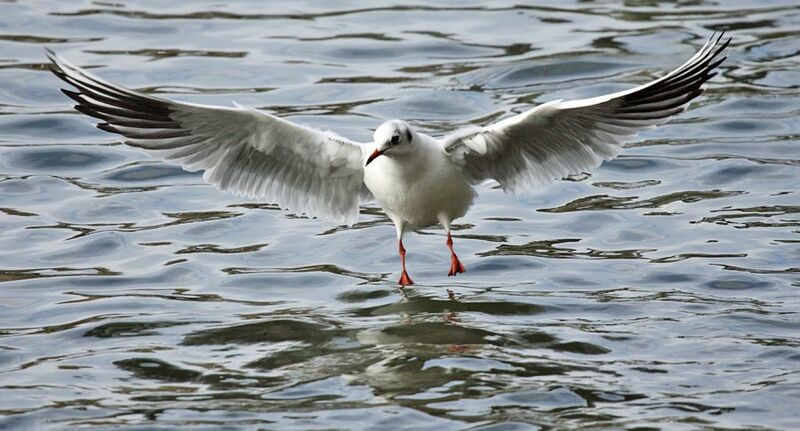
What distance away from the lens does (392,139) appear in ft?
32.9

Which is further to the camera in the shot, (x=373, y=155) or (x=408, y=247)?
(x=408, y=247)

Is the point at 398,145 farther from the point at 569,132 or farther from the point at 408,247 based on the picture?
the point at 408,247

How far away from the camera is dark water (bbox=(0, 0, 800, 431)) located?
27.7 feet

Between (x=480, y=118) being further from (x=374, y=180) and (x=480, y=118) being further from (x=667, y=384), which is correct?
(x=667, y=384)

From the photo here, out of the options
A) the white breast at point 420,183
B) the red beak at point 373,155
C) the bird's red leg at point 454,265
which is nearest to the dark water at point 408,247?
the bird's red leg at point 454,265

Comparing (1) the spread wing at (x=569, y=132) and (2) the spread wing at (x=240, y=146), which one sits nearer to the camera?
(1) the spread wing at (x=569, y=132)

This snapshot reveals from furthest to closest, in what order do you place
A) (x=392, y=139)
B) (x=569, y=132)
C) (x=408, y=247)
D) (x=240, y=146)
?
(x=408, y=247)
(x=240, y=146)
(x=569, y=132)
(x=392, y=139)

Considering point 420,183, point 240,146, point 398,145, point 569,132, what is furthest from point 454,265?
point 240,146

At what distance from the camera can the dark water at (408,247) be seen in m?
8.43

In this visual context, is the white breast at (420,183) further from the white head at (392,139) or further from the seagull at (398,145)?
the white head at (392,139)

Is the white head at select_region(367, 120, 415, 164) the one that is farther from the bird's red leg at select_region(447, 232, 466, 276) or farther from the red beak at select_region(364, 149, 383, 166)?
the bird's red leg at select_region(447, 232, 466, 276)

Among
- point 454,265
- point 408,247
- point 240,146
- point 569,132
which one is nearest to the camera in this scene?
point 569,132

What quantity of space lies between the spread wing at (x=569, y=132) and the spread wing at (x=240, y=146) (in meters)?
0.96

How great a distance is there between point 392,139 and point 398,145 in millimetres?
90
